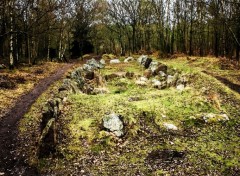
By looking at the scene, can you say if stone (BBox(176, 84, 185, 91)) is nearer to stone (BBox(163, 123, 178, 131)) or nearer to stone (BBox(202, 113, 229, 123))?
stone (BBox(202, 113, 229, 123))

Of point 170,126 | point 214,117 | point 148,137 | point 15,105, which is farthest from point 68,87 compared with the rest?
point 214,117

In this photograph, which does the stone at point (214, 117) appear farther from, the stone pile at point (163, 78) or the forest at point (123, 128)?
the stone pile at point (163, 78)

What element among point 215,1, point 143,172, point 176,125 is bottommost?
point 143,172

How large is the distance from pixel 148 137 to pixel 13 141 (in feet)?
21.1

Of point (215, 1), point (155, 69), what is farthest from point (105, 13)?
point (155, 69)

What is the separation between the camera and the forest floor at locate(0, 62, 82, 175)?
11.8 metres

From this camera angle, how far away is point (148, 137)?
Result: 45.8ft

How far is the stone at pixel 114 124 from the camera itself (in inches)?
543

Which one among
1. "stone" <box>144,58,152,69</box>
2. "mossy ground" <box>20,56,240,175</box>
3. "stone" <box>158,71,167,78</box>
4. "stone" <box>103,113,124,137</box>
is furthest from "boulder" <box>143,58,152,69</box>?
"stone" <box>103,113,124,137</box>

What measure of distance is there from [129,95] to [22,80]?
34.1 feet

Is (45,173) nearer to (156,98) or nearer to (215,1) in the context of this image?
(156,98)

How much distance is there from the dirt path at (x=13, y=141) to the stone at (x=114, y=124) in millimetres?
4009

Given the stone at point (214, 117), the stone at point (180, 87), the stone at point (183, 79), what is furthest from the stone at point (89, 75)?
the stone at point (214, 117)

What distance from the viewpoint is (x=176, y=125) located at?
49.3 ft
